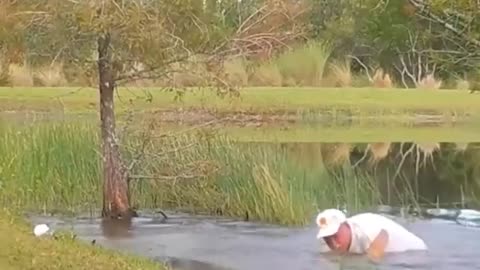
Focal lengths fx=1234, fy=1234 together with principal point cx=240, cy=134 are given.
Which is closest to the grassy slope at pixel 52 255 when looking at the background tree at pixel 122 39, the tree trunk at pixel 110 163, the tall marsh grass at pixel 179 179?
the background tree at pixel 122 39

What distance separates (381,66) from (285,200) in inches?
1138

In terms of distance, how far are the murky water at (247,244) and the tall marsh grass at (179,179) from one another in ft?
1.45

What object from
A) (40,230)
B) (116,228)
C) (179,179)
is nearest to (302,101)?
(179,179)

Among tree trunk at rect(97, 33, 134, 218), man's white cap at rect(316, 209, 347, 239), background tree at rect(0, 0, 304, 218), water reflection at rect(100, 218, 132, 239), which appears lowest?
water reflection at rect(100, 218, 132, 239)

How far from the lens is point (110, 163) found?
48.6ft

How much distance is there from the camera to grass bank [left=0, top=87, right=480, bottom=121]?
3108cm

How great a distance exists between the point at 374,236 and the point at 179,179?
3.45 metres

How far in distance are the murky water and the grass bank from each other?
14626mm

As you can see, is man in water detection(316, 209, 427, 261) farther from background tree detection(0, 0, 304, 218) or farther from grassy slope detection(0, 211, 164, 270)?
background tree detection(0, 0, 304, 218)

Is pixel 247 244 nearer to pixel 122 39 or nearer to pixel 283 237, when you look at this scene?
pixel 283 237

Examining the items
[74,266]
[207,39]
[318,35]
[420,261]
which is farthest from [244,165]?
[318,35]

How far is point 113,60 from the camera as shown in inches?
575

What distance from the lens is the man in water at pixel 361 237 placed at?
12828 mm

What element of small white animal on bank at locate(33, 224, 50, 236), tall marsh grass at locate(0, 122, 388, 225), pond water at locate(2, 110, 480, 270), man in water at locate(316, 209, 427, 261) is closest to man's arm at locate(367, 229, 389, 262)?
man in water at locate(316, 209, 427, 261)
